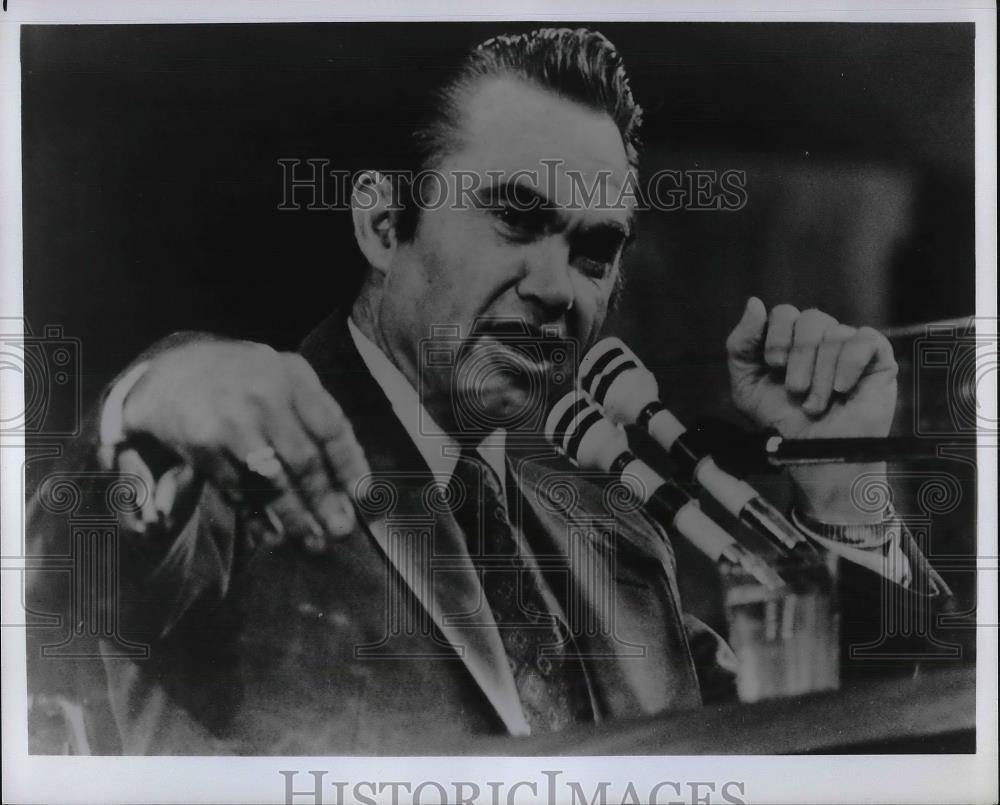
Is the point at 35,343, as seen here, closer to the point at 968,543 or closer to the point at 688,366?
the point at 688,366

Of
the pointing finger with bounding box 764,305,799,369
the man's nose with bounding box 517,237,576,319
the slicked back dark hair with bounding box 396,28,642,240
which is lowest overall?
the pointing finger with bounding box 764,305,799,369

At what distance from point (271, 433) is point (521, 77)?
1.19 metres

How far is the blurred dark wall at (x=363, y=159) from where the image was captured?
2424mm

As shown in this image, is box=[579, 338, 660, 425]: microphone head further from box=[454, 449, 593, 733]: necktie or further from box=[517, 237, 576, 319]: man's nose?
box=[454, 449, 593, 733]: necktie

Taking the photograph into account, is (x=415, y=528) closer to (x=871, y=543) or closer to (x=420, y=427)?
(x=420, y=427)

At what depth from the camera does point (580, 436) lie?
95.6 inches

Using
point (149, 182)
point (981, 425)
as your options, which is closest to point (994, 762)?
point (981, 425)

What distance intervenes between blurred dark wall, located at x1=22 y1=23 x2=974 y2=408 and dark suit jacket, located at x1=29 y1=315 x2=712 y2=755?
1.27 ft

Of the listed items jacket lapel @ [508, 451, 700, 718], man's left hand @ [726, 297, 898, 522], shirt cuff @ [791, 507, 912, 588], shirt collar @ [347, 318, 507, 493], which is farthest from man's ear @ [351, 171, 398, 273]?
shirt cuff @ [791, 507, 912, 588]

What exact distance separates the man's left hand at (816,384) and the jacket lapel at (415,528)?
2.92 feet

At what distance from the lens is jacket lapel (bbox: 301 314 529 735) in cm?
241

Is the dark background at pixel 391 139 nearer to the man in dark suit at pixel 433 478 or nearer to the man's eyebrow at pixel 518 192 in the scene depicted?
the man in dark suit at pixel 433 478

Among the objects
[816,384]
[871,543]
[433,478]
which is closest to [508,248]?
[433,478]

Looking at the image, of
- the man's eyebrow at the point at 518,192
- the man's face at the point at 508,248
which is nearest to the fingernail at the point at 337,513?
the man's face at the point at 508,248
